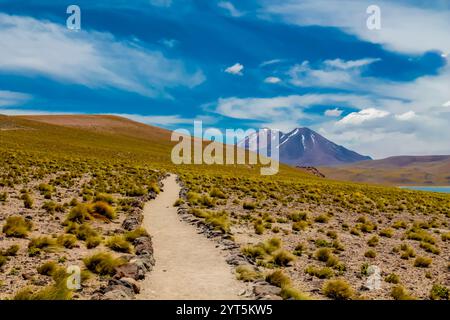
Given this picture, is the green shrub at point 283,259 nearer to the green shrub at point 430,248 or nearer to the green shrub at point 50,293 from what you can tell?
the green shrub at point 50,293

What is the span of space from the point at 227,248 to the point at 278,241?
264cm

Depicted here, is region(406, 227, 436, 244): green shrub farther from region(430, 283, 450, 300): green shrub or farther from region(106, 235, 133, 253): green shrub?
region(106, 235, 133, 253): green shrub

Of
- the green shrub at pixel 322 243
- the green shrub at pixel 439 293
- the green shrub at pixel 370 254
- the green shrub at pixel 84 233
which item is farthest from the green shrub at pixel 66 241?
the green shrub at pixel 439 293

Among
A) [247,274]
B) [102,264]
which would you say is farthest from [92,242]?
[247,274]

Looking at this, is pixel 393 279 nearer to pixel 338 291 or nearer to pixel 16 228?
pixel 338 291

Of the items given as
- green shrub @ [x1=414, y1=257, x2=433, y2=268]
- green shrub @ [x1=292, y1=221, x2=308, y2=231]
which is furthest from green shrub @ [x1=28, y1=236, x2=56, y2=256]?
green shrub @ [x1=414, y1=257, x2=433, y2=268]

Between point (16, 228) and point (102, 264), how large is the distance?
16.8 ft

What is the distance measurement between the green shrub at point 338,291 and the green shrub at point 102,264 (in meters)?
5.92

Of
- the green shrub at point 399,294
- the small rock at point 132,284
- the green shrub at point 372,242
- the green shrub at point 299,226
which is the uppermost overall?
the small rock at point 132,284

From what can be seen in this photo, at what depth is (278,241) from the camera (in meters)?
15.8

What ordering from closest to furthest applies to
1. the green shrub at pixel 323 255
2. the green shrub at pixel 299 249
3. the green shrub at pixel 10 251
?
the green shrub at pixel 10 251 → the green shrub at pixel 323 255 → the green shrub at pixel 299 249

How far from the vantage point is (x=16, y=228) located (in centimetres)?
1377

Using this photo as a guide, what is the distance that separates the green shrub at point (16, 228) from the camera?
45.0ft
